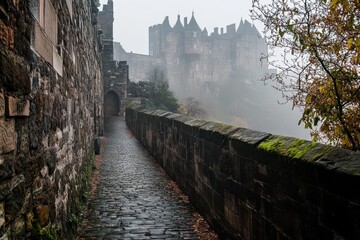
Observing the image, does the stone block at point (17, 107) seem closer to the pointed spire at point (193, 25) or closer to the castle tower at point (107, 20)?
the castle tower at point (107, 20)

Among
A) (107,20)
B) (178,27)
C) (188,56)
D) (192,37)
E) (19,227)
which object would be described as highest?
(178,27)

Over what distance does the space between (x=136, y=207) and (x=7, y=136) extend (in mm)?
4596

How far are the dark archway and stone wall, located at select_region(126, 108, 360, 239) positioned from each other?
24072 mm

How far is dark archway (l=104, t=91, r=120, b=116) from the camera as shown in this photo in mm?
29750

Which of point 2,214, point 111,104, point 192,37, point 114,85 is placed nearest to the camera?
point 2,214

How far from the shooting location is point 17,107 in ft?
6.88

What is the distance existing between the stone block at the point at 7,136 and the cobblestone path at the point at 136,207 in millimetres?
3114

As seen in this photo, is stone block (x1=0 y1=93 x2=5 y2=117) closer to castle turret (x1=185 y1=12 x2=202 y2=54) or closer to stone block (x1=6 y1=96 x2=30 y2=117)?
stone block (x1=6 y1=96 x2=30 y2=117)

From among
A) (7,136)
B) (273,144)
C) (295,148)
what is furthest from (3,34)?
(273,144)

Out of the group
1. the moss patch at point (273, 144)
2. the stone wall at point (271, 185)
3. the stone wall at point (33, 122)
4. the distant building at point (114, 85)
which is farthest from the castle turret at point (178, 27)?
the moss patch at point (273, 144)

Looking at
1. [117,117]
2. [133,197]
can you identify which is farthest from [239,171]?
[117,117]

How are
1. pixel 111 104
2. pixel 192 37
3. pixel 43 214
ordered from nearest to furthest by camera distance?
pixel 43 214, pixel 111 104, pixel 192 37

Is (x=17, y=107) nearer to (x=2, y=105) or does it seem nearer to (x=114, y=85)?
(x=2, y=105)

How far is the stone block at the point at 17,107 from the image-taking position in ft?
6.35
